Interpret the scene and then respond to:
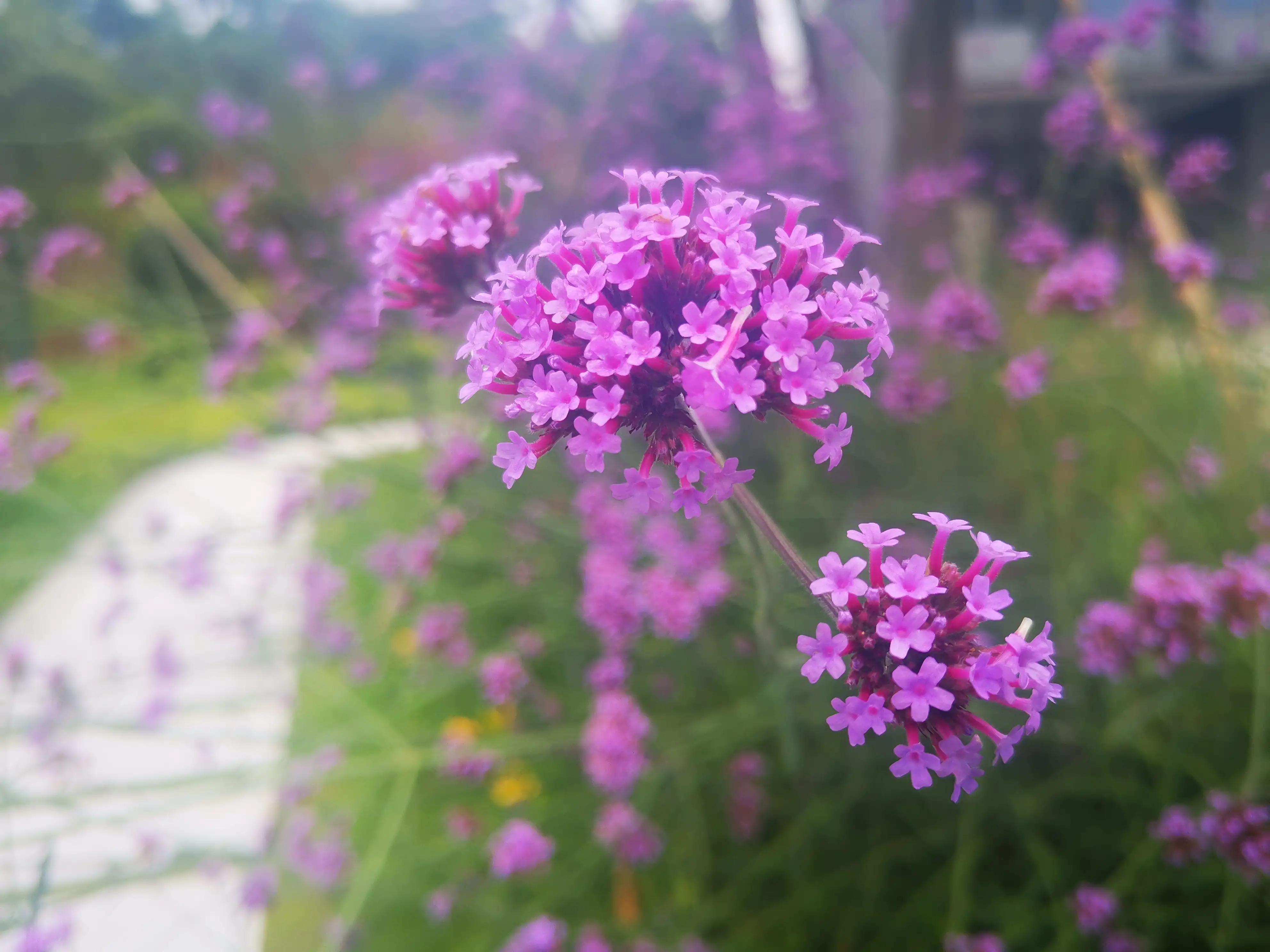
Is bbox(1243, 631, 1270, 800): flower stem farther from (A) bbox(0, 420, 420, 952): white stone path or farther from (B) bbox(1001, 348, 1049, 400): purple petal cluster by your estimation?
(A) bbox(0, 420, 420, 952): white stone path

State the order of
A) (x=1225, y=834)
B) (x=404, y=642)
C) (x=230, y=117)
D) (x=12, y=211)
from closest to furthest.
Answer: (x=1225, y=834) < (x=12, y=211) < (x=230, y=117) < (x=404, y=642)

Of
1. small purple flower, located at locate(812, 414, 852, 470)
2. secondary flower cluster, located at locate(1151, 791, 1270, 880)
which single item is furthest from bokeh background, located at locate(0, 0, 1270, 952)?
small purple flower, located at locate(812, 414, 852, 470)

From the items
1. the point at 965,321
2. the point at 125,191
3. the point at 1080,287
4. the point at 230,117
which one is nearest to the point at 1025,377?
the point at 965,321

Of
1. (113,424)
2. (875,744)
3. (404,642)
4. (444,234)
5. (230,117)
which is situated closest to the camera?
(444,234)

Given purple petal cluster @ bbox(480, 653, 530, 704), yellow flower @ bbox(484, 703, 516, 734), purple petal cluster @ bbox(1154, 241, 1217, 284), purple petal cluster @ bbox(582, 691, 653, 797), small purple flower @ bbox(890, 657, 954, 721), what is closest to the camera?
small purple flower @ bbox(890, 657, 954, 721)

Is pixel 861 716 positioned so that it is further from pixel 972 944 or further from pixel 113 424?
pixel 113 424

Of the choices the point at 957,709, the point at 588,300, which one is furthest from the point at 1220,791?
the point at 588,300
